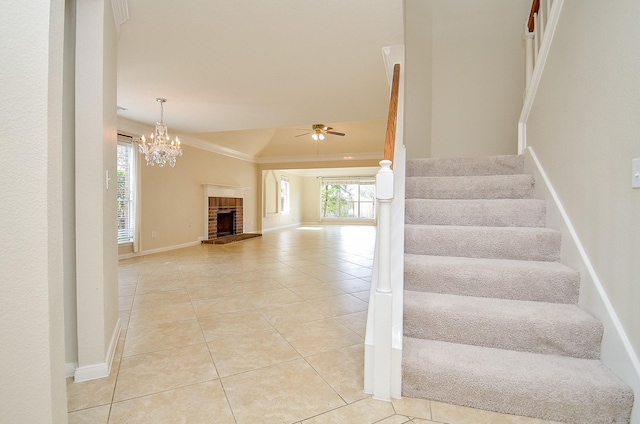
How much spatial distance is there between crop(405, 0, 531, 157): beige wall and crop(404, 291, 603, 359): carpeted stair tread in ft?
8.60

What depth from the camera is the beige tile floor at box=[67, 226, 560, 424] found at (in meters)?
1.31

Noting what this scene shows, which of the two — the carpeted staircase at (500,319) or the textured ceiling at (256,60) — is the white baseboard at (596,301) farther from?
the textured ceiling at (256,60)

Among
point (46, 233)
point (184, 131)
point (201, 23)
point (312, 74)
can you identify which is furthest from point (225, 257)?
point (46, 233)

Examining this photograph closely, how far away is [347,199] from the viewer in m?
13.6

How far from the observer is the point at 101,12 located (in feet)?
5.08

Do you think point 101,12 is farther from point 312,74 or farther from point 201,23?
point 312,74

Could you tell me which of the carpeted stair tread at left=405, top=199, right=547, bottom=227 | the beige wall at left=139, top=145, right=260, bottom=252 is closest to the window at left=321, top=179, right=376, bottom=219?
the beige wall at left=139, top=145, right=260, bottom=252

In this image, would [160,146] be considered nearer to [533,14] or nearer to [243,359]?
[243,359]

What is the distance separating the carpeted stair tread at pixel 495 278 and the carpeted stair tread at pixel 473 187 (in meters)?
0.69

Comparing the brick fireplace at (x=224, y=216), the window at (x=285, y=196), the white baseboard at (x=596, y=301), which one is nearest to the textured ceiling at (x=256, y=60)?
the white baseboard at (x=596, y=301)

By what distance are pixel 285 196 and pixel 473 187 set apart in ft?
32.3

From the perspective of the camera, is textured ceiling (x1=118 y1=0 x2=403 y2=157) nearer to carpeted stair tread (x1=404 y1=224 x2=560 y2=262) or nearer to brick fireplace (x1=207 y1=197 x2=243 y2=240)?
carpeted stair tread (x1=404 y1=224 x2=560 y2=262)

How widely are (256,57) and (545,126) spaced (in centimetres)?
253

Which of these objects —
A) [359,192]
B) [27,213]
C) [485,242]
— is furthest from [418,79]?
[359,192]
